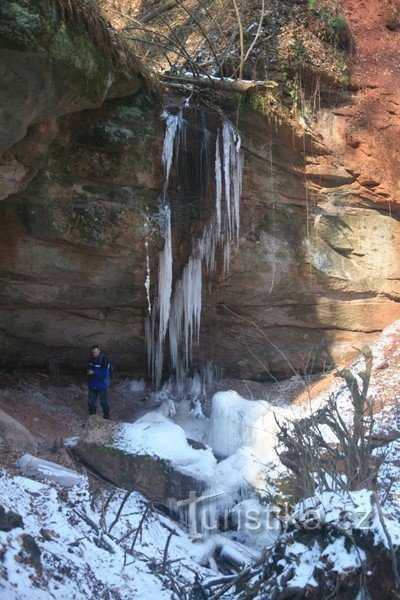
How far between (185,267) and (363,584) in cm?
804

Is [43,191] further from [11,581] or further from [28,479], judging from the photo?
[11,581]

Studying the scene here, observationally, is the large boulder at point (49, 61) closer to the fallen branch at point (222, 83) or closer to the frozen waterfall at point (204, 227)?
the frozen waterfall at point (204, 227)

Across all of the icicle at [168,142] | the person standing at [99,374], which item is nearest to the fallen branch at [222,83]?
the icicle at [168,142]

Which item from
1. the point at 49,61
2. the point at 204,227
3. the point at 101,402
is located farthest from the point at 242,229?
the point at 49,61

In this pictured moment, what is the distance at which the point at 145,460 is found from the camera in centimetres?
906

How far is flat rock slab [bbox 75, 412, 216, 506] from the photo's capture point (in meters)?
8.95

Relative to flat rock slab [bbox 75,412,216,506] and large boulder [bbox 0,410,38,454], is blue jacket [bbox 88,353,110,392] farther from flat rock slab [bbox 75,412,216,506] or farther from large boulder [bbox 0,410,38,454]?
large boulder [bbox 0,410,38,454]

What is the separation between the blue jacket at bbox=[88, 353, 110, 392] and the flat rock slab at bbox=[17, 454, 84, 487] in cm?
312

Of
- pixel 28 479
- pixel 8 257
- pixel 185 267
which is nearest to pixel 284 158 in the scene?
pixel 185 267

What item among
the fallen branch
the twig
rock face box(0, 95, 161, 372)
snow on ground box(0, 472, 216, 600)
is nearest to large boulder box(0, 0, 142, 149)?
rock face box(0, 95, 161, 372)

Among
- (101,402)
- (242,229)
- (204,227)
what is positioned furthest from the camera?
(242,229)

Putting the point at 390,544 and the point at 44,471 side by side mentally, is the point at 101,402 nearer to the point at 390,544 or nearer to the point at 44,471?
the point at 44,471

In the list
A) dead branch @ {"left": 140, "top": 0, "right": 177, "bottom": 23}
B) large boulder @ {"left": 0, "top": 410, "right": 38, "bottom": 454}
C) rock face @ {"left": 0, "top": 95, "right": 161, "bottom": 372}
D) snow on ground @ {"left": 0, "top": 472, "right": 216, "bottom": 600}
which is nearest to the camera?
snow on ground @ {"left": 0, "top": 472, "right": 216, "bottom": 600}

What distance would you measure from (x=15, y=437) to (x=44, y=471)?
100 cm
